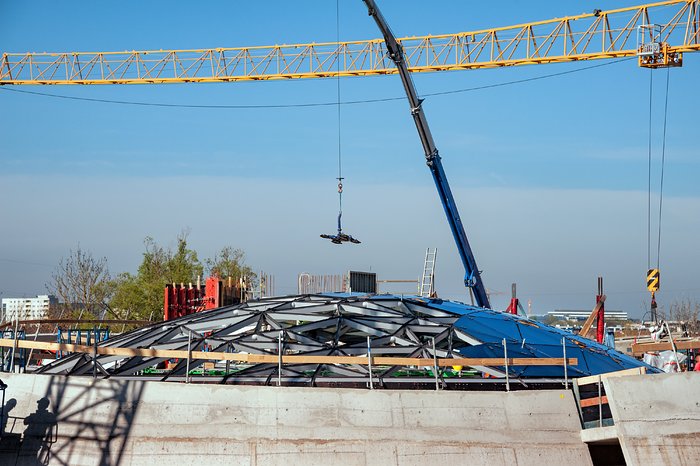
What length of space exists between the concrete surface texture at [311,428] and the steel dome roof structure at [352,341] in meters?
1.22

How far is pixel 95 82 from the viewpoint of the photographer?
9469cm

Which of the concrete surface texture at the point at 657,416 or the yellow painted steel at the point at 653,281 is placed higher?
the yellow painted steel at the point at 653,281

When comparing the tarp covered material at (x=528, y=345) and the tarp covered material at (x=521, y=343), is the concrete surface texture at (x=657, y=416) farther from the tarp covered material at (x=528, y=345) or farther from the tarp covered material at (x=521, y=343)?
the tarp covered material at (x=528, y=345)

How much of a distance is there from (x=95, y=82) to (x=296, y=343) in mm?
76987

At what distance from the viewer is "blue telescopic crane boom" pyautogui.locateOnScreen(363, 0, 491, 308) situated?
129 feet

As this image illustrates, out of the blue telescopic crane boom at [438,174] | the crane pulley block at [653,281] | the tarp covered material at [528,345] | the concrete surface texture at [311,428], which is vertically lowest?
the concrete surface texture at [311,428]

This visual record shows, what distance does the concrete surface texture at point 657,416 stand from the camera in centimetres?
1880

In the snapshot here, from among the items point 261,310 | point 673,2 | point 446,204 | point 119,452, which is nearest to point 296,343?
point 261,310

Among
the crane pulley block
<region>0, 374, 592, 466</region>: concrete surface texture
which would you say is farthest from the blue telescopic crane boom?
<region>0, 374, 592, 466</region>: concrete surface texture

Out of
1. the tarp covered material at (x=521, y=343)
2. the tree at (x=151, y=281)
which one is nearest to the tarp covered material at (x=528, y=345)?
the tarp covered material at (x=521, y=343)

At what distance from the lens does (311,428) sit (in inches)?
781

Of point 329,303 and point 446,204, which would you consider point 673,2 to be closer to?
point 446,204

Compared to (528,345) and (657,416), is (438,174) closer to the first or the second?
(528,345)

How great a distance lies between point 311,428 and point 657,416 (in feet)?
22.4
